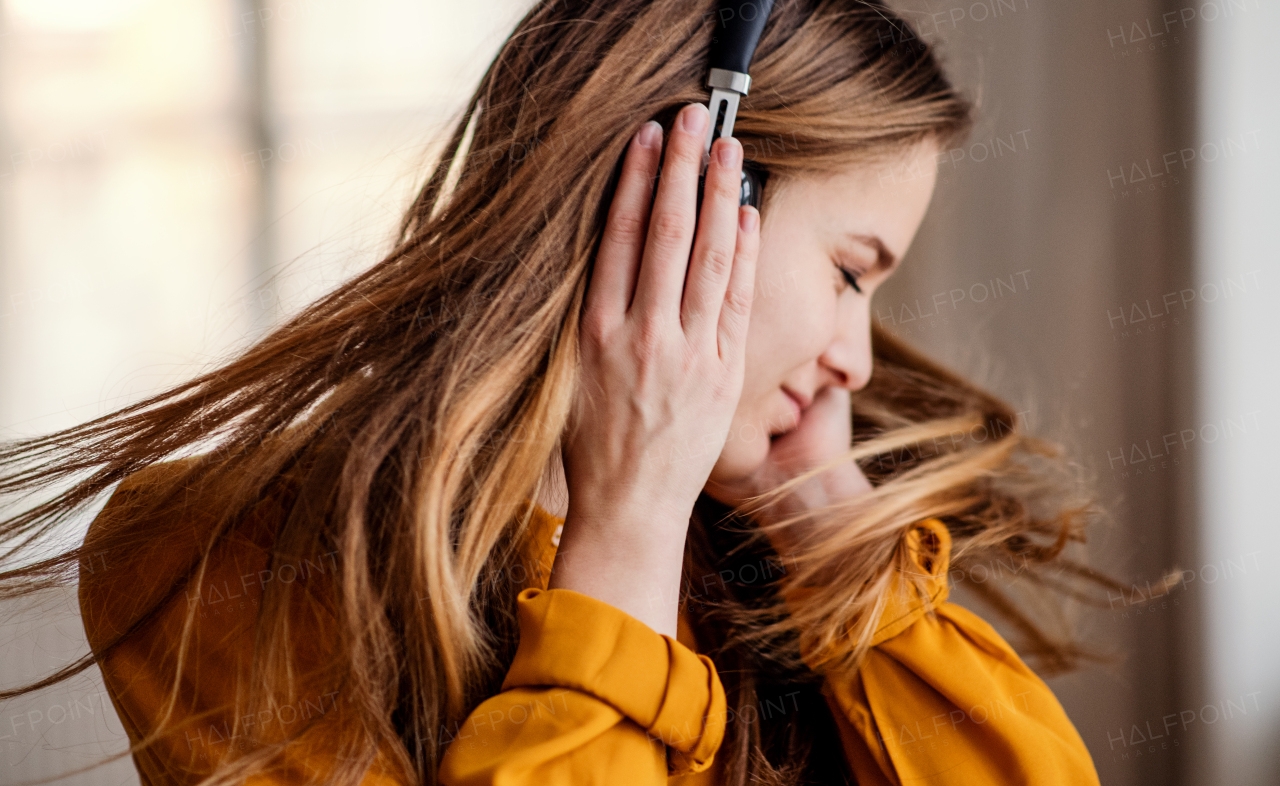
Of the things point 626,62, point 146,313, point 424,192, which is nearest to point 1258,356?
point 626,62

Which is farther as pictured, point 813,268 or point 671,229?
point 813,268

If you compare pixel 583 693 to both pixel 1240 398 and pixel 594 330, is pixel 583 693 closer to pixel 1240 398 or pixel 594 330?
pixel 594 330

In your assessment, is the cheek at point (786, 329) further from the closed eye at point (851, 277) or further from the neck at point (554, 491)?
the neck at point (554, 491)

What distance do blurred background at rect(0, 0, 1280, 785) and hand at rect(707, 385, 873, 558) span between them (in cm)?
34

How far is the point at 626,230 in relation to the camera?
604 millimetres

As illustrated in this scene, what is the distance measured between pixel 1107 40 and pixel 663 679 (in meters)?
0.98

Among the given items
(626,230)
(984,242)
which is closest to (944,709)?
(626,230)

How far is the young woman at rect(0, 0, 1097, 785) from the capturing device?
542mm

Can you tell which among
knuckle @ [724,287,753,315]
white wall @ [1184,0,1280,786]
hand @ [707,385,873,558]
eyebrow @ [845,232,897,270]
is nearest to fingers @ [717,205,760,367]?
knuckle @ [724,287,753,315]

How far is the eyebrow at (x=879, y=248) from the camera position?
0.72 meters

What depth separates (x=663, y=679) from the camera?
1.77ft

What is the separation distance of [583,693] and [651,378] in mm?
231

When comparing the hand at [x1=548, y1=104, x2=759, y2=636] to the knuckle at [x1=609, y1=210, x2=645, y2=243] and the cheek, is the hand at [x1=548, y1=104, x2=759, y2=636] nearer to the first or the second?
the knuckle at [x1=609, y1=210, x2=645, y2=243]

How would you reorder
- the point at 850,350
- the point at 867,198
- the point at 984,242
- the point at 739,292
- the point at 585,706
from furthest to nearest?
the point at 984,242
the point at 850,350
the point at 867,198
the point at 739,292
the point at 585,706
